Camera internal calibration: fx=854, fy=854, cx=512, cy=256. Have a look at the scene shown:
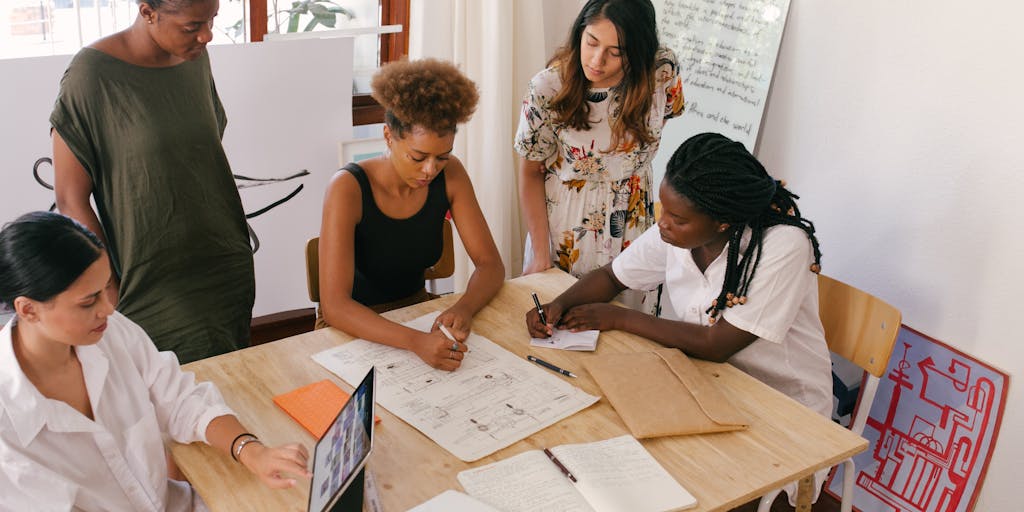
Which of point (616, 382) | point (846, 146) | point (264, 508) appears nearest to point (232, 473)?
point (264, 508)

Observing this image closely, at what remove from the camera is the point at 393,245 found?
2.12m

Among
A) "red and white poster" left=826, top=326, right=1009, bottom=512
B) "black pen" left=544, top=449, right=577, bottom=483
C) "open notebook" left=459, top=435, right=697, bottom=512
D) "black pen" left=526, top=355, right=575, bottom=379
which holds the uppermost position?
"black pen" left=526, top=355, right=575, bottom=379

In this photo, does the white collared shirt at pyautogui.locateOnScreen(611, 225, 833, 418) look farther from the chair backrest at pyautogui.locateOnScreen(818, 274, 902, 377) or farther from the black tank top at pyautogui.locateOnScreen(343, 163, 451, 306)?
the black tank top at pyautogui.locateOnScreen(343, 163, 451, 306)

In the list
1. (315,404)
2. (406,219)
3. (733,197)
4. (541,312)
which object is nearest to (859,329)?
(733,197)

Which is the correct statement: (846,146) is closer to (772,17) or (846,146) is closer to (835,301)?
(772,17)

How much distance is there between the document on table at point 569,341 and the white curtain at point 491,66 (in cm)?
136

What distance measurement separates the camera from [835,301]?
6.89ft

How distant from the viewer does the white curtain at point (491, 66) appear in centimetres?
308

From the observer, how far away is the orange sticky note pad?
1.53 metres

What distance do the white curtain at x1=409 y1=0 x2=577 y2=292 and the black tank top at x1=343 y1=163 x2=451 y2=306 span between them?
0.99 m

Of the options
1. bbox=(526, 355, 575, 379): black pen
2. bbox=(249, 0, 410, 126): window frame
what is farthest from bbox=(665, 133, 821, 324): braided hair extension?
bbox=(249, 0, 410, 126): window frame

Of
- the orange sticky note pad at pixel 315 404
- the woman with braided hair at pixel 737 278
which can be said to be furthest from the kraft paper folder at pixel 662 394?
the orange sticky note pad at pixel 315 404

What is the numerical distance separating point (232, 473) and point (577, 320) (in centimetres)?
85

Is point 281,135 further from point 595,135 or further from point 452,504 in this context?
point 452,504
